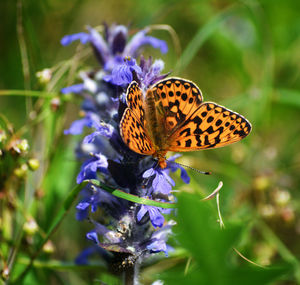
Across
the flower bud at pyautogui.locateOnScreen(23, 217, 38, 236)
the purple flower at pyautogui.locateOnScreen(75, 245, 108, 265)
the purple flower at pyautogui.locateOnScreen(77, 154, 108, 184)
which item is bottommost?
the purple flower at pyautogui.locateOnScreen(75, 245, 108, 265)

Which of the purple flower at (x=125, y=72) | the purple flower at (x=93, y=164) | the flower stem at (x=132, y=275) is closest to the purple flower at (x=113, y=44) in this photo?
the purple flower at (x=125, y=72)

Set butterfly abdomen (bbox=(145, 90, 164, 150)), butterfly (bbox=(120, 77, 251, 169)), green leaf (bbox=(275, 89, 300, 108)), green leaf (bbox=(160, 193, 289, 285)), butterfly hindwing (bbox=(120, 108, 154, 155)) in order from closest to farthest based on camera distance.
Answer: green leaf (bbox=(160, 193, 289, 285)) → butterfly hindwing (bbox=(120, 108, 154, 155)) → butterfly (bbox=(120, 77, 251, 169)) → butterfly abdomen (bbox=(145, 90, 164, 150)) → green leaf (bbox=(275, 89, 300, 108))

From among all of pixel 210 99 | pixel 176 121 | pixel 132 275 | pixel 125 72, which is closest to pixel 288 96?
pixel 210 99

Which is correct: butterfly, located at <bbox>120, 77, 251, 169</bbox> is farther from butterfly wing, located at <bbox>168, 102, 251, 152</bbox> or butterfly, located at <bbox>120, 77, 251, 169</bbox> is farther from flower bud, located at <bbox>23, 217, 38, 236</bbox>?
flower bud, located at <bbox>23, 217, 38, 236</bbox>

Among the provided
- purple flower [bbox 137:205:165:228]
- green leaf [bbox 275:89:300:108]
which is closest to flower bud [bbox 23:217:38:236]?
purple flower [bbox 137:205:165:228]

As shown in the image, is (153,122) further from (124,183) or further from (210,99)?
(210,99)

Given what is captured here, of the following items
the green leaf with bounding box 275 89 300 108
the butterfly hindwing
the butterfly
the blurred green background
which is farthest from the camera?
the green leaf with bounding box 275 89 300 108

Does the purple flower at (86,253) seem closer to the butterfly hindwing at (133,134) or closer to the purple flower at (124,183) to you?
the purple flower at (124,183)
